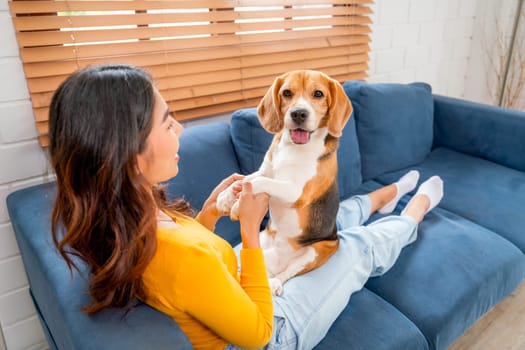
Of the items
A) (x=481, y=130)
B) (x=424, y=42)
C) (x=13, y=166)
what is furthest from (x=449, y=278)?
(x=424, y=42)

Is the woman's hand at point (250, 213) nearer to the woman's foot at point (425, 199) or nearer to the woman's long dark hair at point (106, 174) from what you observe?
the woman's long dark hair at point (106, 174)

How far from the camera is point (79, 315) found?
0.92m

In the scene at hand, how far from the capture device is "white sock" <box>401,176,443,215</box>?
1.95 m

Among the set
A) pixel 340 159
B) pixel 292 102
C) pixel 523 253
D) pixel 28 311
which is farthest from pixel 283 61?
pixel 28 311

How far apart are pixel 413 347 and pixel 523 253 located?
802 mm

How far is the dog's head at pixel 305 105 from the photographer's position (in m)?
1.31

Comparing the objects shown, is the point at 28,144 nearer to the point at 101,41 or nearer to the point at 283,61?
the point at 101,41

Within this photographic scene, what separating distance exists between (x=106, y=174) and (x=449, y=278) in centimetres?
128

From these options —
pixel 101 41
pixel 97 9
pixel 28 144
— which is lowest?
pixel 28 144

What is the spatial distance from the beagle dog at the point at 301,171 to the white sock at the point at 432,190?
2.42 feet

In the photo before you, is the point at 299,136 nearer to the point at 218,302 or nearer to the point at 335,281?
the point at 335,281

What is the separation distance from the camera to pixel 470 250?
1634 millimetres

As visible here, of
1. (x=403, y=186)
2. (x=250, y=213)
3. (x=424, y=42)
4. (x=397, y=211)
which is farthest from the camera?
(x=424, y=42)

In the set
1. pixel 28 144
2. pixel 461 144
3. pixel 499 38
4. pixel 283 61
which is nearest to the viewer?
pixel 28 144
